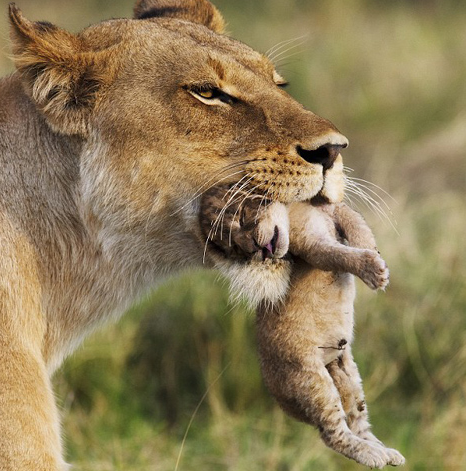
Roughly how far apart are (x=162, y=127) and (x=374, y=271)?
33.9 inches

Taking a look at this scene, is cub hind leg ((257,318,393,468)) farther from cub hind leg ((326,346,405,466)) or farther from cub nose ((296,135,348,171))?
cub nose ((296,135,348,171))

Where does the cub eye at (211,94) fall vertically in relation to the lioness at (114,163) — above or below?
above

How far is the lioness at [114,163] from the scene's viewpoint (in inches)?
121

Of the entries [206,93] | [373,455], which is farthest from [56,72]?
[373,455]

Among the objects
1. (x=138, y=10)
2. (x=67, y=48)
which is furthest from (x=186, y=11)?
(x=67, y=48)

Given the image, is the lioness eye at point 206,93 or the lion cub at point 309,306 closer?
the lion cub at point 309,306

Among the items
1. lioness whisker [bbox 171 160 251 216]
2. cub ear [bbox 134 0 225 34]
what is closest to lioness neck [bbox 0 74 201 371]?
lioness whisker [bbox 171 160 251 216]

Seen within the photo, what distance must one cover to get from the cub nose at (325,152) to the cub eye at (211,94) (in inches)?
12.6

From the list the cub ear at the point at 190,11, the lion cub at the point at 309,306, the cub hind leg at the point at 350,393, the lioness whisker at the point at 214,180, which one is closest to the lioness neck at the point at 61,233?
the lioness whisker at the point at 214,180

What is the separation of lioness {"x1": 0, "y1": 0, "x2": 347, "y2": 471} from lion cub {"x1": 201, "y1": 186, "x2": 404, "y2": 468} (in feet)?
0.24

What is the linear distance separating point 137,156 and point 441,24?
9614mm

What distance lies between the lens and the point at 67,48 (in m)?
3.23

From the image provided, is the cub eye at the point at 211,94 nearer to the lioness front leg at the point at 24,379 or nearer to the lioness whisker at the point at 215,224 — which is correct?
the lioness whisker at the point at 215,224

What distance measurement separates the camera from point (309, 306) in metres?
3.09
